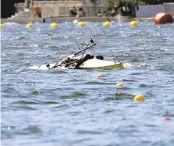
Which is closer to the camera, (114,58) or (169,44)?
(114,58)

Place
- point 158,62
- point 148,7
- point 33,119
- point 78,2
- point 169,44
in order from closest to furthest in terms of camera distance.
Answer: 1. point 33,119
2. point 158,62
3. point 169,44
4. point 148,7
5. point 78,2

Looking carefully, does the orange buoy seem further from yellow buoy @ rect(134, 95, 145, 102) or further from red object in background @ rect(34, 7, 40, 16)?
yellow buoy @ rect(134, 95, 145, 102)

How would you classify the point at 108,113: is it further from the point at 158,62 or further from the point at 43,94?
the point at 158,62

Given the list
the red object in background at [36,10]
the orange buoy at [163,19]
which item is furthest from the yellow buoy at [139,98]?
the red object in background at [36,10]

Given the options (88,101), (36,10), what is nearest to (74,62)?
(88,101)

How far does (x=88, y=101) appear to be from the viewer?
21.4m

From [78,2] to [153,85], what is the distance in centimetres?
6071

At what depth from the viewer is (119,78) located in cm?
2659

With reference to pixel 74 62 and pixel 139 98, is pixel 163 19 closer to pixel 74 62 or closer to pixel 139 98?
pixel 74 62

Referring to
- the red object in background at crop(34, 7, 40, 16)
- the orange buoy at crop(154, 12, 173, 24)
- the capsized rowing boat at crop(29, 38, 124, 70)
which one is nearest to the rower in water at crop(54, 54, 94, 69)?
the capsized rowing boat at crop(29, 38, 124, 70)

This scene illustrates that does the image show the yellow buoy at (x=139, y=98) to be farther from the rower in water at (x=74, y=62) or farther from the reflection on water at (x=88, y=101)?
the rower in water at (x=74, y=62)

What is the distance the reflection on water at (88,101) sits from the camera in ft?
55.5

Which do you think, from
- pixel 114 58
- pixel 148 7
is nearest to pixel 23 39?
pixel 114 58

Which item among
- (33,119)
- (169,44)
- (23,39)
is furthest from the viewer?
(23,39)
